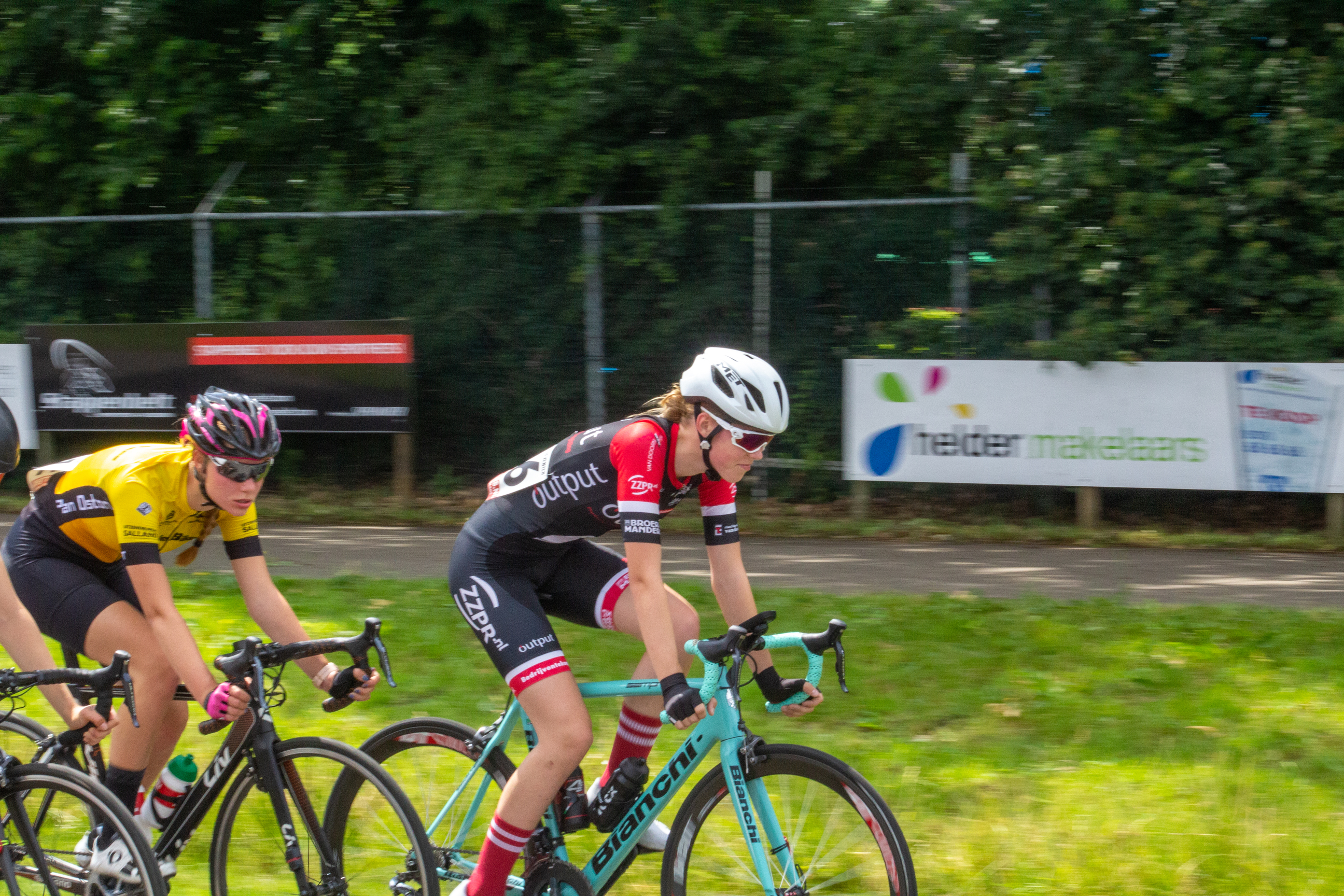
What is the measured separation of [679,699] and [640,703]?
632 millimetres

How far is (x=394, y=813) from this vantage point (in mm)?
3529

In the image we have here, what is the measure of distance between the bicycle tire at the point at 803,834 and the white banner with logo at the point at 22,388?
1010 centimetres

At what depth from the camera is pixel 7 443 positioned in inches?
149

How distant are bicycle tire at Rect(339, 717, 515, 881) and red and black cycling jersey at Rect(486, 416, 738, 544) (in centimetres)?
67

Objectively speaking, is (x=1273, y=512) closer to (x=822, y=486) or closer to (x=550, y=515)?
(x=822, y=486)

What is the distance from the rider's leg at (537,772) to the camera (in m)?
3.53

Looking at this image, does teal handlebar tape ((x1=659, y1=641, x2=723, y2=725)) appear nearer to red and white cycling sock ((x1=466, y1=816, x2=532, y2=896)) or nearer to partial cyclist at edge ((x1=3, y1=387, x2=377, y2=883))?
red and white cycling sock ((x1=466, y1=816, x2=532, y2=896))

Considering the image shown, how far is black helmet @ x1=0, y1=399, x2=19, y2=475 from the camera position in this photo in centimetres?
374

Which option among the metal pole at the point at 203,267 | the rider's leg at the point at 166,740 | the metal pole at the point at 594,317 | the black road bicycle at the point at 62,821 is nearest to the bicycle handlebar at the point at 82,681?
the black road bicycle at the point at 62,821

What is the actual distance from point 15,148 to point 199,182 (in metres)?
1.84

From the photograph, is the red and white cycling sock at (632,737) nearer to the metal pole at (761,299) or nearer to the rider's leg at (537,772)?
the rider's leg at (537,772)

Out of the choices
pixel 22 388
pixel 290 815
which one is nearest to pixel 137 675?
pixel 290 815

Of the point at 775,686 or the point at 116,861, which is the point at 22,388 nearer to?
the point at 116,861

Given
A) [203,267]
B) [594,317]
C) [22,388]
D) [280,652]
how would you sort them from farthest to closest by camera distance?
1. [203,267]
2. [22,388]
3. [594,317]
4. [280,652]
